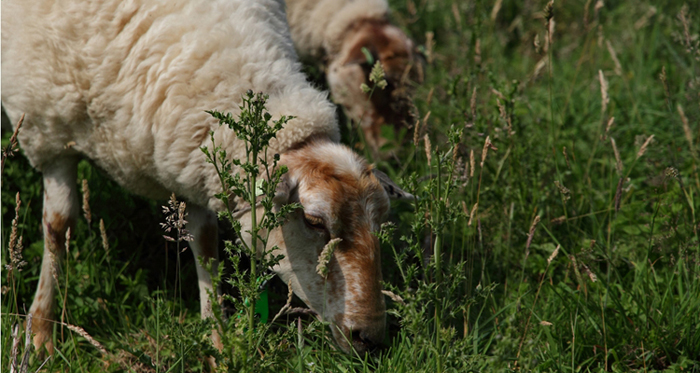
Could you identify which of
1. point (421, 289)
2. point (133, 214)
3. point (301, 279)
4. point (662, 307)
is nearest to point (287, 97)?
point (301, 279)

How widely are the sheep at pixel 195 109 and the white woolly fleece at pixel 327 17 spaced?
2113mm

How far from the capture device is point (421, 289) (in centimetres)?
207

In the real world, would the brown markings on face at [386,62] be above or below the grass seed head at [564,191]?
above

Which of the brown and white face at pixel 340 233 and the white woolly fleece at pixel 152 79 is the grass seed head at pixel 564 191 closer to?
the brown and white face at pixel 340 233

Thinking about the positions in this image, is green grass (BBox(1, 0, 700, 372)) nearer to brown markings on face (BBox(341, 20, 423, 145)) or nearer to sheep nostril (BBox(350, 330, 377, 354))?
sheep nostril (BBox(350, 330, 377, 354))

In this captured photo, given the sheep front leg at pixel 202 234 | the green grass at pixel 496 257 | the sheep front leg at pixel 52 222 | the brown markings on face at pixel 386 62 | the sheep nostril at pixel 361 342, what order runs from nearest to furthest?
the green grass at pixel 496 257 → the sheep nostril at pixel 361 342 → the sheep front leg at pixel 52 222 → the sheep front leg at pixel 202 234 → the brown markings on face at pixel 386 62

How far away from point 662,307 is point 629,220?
0.82 metres

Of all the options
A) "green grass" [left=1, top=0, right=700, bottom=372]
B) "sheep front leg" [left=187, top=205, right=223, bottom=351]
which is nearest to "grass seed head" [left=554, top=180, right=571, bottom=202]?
"green grass" [left=1, top=0, right=700, bottom=372]

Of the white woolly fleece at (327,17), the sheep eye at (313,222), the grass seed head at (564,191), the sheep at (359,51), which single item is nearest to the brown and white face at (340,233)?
the sheep eye at (313,222)

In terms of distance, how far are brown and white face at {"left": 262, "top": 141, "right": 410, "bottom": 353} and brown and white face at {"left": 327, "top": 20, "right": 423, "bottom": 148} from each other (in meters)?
2.05

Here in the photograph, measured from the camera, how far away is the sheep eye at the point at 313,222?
2.40m

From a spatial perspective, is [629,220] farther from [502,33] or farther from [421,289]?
[502,33]

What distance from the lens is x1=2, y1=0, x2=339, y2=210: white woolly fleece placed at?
101 inches

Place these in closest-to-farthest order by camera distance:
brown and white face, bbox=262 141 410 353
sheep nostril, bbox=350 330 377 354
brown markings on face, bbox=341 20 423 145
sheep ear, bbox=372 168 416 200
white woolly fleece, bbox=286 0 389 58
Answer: brown and white face, bbox=262 141 410 353
sheep nostril, bbox=350 330 377 354
sheep ear, bbox=372 168 416 200
brown markings on face, bbox=341 20 423 145
white woolly fleece, bbox=286 0 389 58
